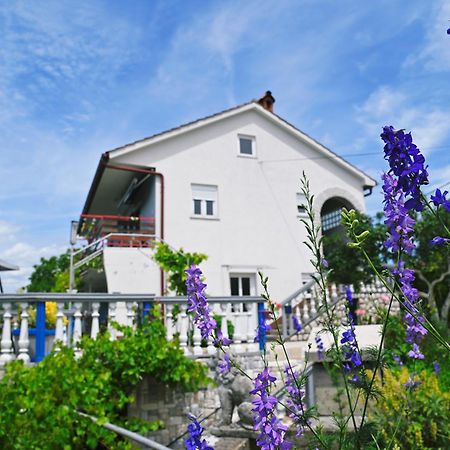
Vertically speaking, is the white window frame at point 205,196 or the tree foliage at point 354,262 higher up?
the white window frame at point 205,196

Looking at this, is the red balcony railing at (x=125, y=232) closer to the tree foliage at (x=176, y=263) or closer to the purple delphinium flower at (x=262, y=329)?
the tree foliage at (x=176, y=263)

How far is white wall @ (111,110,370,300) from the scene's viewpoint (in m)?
15.1

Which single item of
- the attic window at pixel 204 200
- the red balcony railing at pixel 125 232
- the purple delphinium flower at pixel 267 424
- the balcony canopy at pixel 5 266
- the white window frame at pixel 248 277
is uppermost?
the attic window at pixel 204 200

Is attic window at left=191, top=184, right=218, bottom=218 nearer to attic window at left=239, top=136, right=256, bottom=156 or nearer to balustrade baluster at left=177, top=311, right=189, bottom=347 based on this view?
attic window at left=239, top=136, right=256, bottom=156

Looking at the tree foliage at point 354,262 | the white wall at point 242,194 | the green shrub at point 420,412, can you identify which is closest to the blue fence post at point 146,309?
the green shrub at point 420,412

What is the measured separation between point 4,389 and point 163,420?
2158 mm

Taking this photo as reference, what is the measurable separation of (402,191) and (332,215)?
18.0 meters

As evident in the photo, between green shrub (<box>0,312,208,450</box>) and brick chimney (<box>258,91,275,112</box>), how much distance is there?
14.1m

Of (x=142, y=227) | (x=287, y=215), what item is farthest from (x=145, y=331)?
(x=287, y=215)

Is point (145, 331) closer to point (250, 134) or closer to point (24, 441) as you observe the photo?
point (24, 441)

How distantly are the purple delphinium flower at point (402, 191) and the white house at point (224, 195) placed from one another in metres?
12.5

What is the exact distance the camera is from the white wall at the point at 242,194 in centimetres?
1515

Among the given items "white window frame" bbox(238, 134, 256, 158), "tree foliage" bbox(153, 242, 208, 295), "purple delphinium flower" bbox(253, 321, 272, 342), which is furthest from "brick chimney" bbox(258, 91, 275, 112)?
"purple delphinium flower" bbox(253, 321, 272, 342)

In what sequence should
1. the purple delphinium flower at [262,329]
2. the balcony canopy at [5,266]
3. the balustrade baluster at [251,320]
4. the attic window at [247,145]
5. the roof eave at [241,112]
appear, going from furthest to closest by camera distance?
the attic window at [247,145], the roof eave at [241,112], the balcony canopy at [5,266], the balustrade baluster at [251,320], the purple delphinium flower at [262,329]
